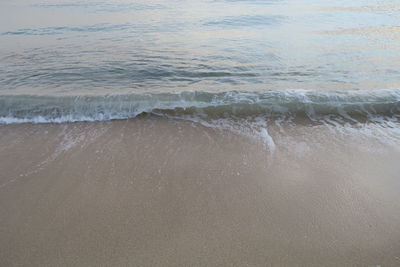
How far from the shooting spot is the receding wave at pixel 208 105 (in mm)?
4570

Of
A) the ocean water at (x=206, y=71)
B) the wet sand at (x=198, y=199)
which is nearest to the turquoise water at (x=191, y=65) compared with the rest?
the ocean water at (x=206, y=71)

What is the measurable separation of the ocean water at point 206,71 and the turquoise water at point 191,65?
26 mm

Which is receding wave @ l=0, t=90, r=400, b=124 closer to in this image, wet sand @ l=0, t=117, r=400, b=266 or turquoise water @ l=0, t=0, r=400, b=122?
turquoise water @ l=0, t=0, r=400, b=122

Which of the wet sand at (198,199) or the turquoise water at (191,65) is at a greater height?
the turquoise water at (191,65)

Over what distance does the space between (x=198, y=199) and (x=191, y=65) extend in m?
5.11

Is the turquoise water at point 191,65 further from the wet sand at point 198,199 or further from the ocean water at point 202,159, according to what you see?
the wet sand at point 198,199

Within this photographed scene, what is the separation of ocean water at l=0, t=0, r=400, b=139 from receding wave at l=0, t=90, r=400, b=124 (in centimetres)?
2

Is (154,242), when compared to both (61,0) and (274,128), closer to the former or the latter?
(274,128)

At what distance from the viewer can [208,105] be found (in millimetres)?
4895

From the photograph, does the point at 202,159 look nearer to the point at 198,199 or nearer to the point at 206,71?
the point at 198,199

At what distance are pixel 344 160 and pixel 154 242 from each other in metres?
2.47

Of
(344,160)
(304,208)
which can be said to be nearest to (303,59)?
(344,160)

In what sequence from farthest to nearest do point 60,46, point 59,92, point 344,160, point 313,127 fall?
point 60,46
point 59,92
point 313,127
point 344,160

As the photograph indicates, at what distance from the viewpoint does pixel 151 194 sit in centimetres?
273
